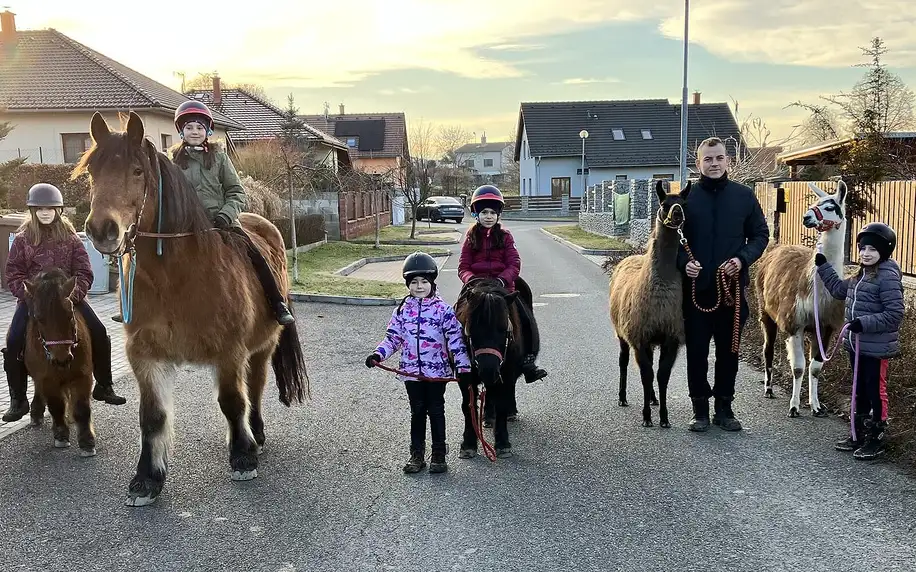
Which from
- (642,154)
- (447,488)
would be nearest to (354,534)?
(447,488)

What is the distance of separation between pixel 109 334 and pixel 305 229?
47.4ft

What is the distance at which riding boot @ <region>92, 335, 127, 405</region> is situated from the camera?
234 inches

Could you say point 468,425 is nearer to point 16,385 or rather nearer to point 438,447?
point 438,447

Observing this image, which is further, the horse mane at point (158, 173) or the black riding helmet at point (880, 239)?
the black riding helmet at point (880, 239)

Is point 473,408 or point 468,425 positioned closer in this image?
point 473,408

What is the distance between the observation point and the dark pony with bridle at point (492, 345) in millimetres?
4867

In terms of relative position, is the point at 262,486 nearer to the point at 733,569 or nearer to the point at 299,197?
the point at 733,569

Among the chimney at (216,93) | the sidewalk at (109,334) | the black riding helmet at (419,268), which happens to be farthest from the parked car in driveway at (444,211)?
the black riding helmet at (419,268)

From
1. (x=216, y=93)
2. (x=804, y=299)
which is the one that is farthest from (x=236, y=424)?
(x=216, y=93)

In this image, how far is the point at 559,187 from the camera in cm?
5569

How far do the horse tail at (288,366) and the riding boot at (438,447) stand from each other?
1.71m

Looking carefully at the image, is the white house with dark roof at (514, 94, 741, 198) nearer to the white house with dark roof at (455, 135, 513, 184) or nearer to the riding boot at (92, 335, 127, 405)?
the riding boot at (92, 335, 127, 405)

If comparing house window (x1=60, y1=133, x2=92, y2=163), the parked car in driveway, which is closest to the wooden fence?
house window (x1=60, y1=133, x2=92, y2=163)

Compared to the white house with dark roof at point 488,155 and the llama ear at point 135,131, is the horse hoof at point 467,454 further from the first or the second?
the white house with dark roof at point 488,155
